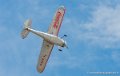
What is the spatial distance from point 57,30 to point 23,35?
29.6 ft

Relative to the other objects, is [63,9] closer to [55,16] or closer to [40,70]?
[55,16]

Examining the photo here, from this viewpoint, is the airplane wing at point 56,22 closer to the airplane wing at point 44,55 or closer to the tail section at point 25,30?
the airplane wing at point 44,55

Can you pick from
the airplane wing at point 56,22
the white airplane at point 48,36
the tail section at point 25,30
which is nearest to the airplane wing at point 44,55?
the white airplane at point 48,36

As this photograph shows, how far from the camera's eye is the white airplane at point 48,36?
591ft

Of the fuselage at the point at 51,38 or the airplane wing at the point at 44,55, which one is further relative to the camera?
the airplane wing at the point at 44,55

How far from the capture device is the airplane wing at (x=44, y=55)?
184875 mm

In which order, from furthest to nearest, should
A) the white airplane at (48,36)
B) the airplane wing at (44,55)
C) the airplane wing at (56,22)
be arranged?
1. the airplane wing at (44,55)
2. the airplane wing at (56,22)
3. the white airplane at (48,36)

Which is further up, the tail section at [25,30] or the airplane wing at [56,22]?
the airplane wing at [56,22]

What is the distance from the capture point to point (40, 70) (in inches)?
7441

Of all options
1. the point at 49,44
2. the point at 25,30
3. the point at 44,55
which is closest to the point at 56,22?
the point at 49,44

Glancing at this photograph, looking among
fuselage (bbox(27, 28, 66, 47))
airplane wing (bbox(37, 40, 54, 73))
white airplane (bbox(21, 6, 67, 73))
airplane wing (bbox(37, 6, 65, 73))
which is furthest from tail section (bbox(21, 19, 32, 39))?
airplane wing (bbox(37, 40, 54, 73))

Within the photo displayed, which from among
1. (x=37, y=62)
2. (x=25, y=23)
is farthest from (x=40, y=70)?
(x=25, y=23)

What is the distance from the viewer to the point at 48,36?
180 meters

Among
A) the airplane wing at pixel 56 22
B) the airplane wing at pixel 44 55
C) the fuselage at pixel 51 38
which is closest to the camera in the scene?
the fuselage at pixel 51 38
